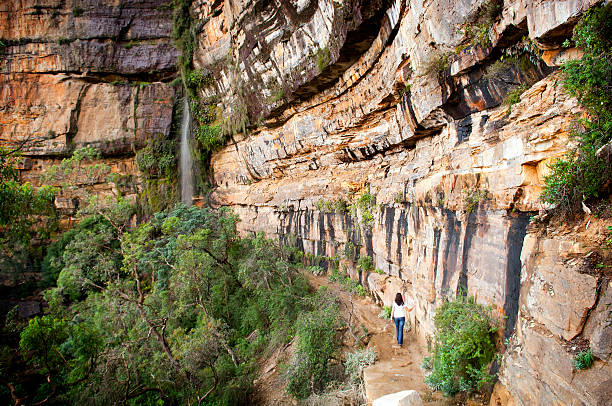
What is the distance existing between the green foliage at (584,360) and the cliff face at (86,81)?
2121 cm

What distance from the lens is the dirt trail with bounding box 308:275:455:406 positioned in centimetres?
519

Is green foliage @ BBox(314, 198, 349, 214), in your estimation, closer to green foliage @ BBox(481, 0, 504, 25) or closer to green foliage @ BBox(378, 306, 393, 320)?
green foliage @ BBox(378, 306, 393, 320)

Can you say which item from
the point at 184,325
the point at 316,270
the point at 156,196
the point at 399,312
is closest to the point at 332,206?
the point at 316,270

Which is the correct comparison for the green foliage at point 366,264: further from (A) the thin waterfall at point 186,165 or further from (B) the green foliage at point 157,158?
(B) the green foliage at point 157,158

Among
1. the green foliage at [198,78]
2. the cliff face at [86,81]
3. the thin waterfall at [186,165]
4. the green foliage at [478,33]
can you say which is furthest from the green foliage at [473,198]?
the cliff face at [86,81]

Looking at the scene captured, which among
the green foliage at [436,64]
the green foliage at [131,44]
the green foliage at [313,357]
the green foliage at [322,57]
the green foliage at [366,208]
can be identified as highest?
the green foliage at [131,44]

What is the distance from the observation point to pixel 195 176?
2002cm

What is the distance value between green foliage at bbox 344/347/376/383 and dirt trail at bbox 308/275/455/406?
0.48 feet

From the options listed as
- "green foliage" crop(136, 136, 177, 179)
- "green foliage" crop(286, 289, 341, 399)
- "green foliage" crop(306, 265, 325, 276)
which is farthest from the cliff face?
"green foliage" crop(286, 289, 341, 399)

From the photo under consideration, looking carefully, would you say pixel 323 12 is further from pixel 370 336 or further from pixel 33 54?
pixel 33 54

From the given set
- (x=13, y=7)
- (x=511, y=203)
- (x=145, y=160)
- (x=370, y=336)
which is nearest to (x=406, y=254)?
(x=370, y=336)

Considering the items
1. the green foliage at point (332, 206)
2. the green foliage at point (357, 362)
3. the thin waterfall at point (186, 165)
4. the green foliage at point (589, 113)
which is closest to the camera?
the green foliage at point (589, 113)

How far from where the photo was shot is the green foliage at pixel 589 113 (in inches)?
122

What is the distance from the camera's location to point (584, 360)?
277cm
